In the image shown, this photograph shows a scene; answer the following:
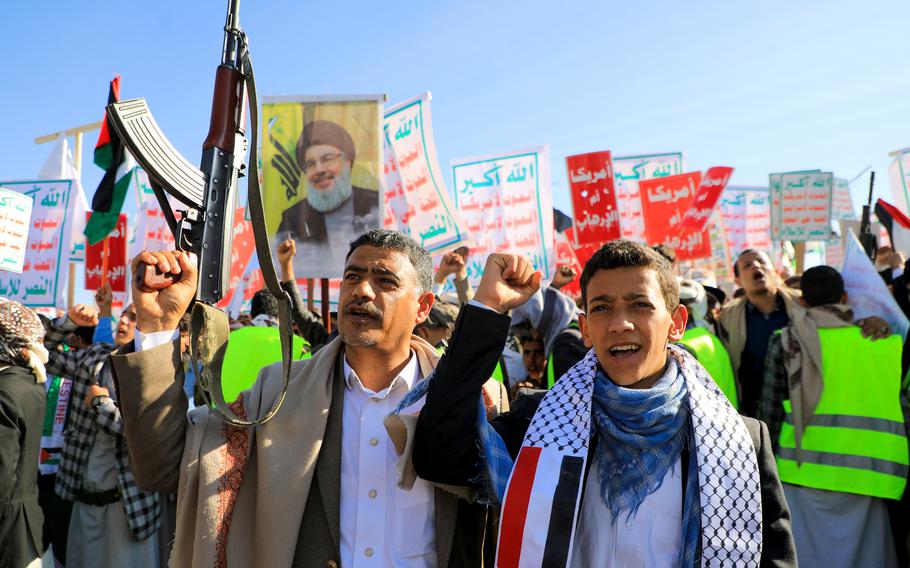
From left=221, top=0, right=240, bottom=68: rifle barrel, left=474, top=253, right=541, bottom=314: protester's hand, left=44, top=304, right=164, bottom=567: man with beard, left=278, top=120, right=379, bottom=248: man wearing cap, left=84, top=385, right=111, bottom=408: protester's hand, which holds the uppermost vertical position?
left=278, top=120, right=379, bottom=248: man wearing cap

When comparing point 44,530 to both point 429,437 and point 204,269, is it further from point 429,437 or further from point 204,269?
point 429,437

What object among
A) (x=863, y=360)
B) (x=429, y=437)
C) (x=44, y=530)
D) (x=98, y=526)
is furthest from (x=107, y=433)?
(x=863, y=360)

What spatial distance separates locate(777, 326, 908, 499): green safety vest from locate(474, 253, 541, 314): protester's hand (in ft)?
10.4

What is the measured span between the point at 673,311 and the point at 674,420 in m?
0.32

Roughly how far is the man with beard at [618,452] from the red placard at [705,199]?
814cm

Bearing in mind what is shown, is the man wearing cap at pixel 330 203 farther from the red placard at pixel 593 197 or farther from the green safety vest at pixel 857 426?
the red placard at pixel 593 197

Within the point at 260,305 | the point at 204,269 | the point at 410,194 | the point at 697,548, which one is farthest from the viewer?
the point at 410,194

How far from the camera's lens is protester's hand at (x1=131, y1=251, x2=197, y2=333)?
1.82 meters

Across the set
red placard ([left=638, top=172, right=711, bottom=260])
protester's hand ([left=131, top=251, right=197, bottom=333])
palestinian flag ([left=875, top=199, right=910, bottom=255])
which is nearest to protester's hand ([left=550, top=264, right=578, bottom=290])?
palestinian flag ([left=875, top=199, right=910, bottom=255])

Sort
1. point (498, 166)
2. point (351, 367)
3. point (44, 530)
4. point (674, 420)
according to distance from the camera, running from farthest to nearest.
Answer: point (498, 166) → point (44, 530) → point (351, 367) → point (674, 420)

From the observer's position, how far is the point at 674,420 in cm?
190

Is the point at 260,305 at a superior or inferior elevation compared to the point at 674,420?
superior

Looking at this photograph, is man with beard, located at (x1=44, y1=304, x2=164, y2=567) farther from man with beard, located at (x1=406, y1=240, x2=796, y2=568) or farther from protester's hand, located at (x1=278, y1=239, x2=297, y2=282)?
man with beard, located at (x1=406, y1=240, x2=796, y2=568)

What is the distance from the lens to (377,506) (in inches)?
79.2
